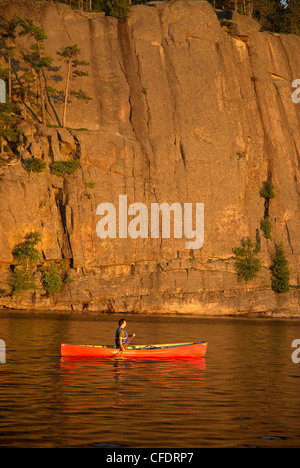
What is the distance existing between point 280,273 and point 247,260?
4.32m

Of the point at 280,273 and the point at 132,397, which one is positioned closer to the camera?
the point at 132,397

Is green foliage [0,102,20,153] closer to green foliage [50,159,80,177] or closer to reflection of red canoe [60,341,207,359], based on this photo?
green foliage [50,159,80,177]

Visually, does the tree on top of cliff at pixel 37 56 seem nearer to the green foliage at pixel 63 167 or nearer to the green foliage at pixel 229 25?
the green foliage at pixel 63 167

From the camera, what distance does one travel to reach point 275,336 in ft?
152

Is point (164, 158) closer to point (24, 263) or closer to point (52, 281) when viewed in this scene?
point (52, 281)

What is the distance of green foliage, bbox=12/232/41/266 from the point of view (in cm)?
6224

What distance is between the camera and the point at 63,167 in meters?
66.7

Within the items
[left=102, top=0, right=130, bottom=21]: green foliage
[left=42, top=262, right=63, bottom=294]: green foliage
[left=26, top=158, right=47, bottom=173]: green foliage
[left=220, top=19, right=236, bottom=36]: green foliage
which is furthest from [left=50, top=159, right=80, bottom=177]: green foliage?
[left=220, top=19, right=236, bottom=36]: green foliage

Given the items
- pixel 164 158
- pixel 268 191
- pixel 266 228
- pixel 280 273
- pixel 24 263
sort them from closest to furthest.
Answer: pixel 24 263
pixel 280 273
pixel 164 158
pixel 266 228
pixel 268 191

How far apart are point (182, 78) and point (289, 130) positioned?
18606 mm

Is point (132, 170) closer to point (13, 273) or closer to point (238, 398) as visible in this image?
point (13, 273)

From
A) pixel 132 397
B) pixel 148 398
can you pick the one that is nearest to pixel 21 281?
pixel 132 397

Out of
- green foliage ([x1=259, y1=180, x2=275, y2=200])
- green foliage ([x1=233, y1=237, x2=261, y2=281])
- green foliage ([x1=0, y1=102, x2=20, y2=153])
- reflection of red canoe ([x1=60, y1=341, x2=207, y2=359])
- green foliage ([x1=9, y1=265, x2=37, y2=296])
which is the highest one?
green foliage ([x1=0, y1=102, x2=20, y2=153])

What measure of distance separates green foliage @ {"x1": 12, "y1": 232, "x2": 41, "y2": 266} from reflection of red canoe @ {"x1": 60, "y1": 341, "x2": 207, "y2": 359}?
109 feet
